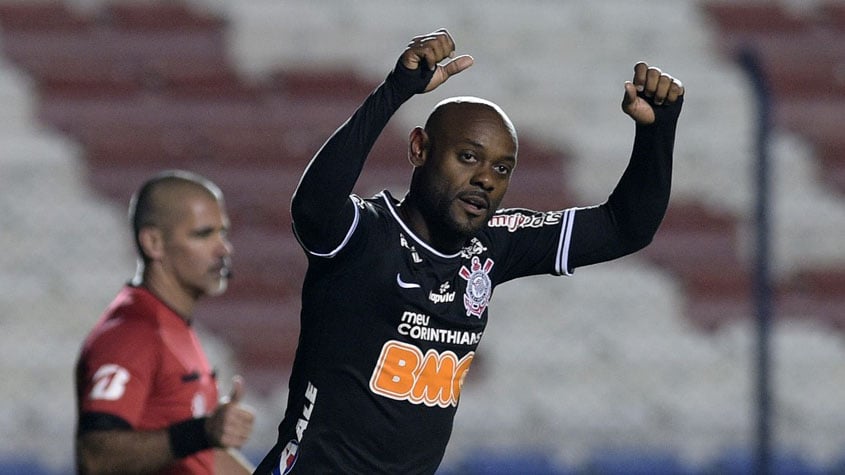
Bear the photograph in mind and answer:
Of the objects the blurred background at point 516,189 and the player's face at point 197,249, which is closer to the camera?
Answer: the player's face at point 197,249

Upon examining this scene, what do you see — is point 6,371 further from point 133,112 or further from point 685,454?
point 685,454

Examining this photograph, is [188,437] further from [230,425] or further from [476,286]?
[476,286]

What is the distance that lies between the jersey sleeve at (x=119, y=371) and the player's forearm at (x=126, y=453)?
→ 0.22 ft

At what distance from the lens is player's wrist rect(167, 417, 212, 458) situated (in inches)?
126

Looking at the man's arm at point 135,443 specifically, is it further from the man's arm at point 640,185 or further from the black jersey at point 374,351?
the man's arm at point 640,185

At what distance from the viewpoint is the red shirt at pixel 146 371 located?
3.35m

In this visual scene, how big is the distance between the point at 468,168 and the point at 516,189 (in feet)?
12.6

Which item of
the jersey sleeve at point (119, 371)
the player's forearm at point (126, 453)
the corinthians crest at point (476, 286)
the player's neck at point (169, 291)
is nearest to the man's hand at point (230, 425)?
the player's forearm at point (126, 453)

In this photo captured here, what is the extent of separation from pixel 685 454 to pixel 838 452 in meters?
0.72

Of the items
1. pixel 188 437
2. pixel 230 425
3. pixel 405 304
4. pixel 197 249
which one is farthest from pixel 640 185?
pixel 197 249

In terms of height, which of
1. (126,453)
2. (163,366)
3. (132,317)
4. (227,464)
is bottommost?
(227,464)

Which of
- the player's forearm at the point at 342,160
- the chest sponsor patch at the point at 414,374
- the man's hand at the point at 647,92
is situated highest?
the man's hand at the point at 647,92

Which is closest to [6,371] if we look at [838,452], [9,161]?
[9,161]

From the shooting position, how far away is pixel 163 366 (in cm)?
352
